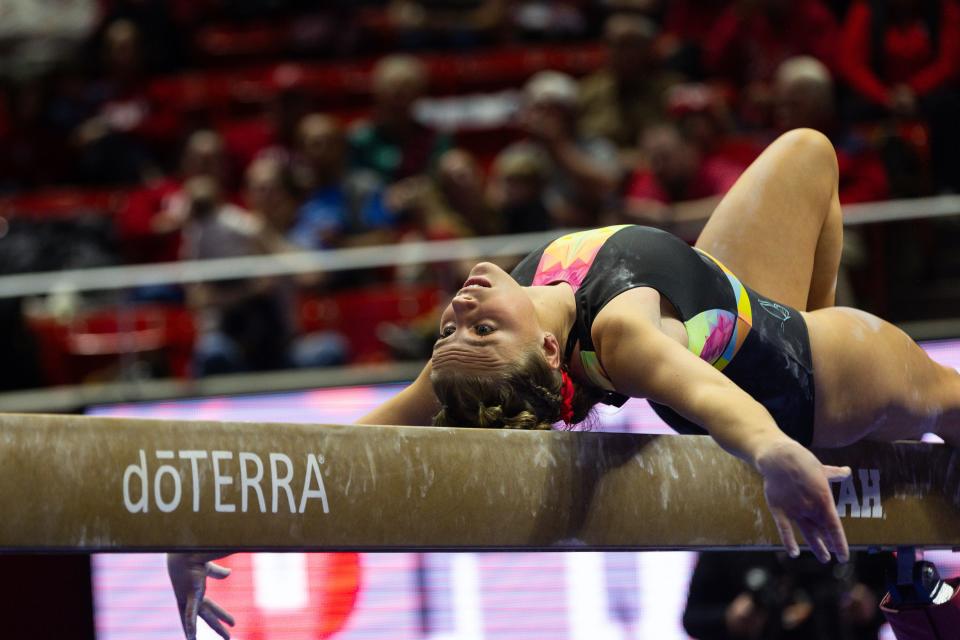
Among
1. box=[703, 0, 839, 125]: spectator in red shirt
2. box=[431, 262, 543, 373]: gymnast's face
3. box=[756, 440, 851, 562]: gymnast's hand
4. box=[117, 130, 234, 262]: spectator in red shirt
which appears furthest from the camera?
box=[117, 130, 234, 262]: spectator in red shirt

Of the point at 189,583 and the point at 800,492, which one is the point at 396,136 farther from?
the point at 800,492

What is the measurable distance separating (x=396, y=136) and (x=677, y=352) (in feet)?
13.6

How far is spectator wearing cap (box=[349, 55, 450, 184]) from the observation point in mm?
6031

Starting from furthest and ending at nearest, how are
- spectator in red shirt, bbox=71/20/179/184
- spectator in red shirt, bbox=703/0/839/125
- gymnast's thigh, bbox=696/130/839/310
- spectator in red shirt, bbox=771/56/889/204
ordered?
1. spectator in red shirt, bbox=71/20/179/184
2. spectator in red shirt, bbox=703/0/839/125
3. spectator in red shirt, bbox=771/56/889/204
4. gymnast's thigh, bbox=696/130/839/310

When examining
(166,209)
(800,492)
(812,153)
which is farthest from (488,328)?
(166,209)

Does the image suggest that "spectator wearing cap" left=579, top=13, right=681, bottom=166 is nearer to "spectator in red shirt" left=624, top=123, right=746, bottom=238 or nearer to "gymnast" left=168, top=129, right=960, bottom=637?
"spectator in red shirt" left=624, top=123, right=746, bottom=238

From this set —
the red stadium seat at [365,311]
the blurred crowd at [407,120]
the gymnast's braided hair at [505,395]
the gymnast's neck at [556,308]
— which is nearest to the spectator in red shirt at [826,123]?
the blurred crowd at [407,120]

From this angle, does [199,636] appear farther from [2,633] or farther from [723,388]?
[723,388]

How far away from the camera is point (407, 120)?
19.9 feet

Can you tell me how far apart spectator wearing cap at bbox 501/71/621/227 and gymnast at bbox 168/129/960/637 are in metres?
2.43

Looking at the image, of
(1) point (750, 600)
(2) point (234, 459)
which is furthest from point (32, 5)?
(2) point (234, 459)

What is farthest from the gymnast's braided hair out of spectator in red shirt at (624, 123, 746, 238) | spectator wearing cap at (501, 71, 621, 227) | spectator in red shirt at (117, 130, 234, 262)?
spectator in red shirt at (117, 130, 234, 262)

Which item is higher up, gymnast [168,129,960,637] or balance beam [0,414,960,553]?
gymnast [168,129,960,637]

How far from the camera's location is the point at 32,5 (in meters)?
8.02
